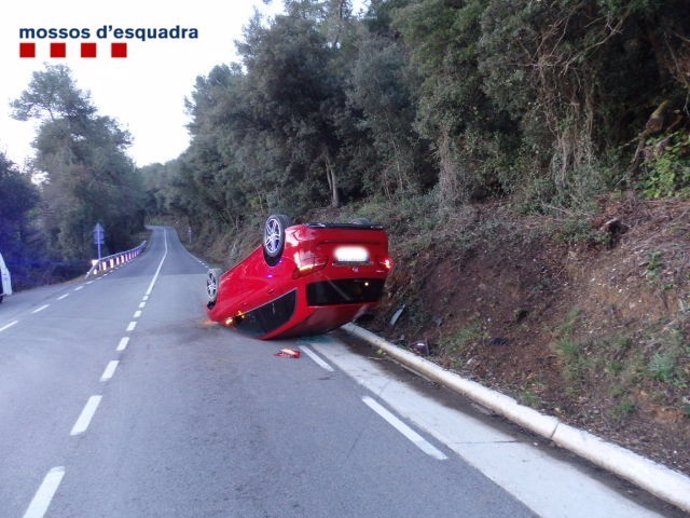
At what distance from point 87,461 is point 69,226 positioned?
4939 centimetres

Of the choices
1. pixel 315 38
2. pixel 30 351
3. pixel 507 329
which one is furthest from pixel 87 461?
pixel 315 38

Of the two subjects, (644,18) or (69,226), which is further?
(69,226)

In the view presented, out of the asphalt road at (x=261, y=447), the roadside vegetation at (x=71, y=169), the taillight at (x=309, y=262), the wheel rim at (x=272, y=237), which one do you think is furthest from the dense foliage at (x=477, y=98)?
the roadside vegetation at (x=71, y=169)

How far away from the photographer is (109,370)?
8.27 m

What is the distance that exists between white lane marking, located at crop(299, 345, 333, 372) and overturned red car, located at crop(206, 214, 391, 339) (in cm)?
35

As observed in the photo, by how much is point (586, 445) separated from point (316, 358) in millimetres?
4673

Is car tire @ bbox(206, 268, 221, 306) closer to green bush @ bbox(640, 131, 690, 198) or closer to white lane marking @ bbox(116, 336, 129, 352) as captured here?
white lane marking @ bbox(116, 336, 129, 352)

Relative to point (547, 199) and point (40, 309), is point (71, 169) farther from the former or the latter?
point (547, 199)

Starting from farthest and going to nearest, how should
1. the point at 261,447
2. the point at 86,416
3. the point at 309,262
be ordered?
the point at 309,262 → the point at 86,416 → the point at 261,447

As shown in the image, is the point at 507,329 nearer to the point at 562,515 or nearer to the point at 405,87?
the point at 562,515

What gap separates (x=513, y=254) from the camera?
940 centimetres

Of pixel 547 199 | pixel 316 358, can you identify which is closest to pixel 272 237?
pixel 316 358

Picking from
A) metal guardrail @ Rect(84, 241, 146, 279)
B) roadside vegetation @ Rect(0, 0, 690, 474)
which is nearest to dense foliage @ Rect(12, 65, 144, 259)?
metal guardrail @ Rect(84, 241, 146, 279)

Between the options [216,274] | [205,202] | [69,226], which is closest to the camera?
[216,274]
